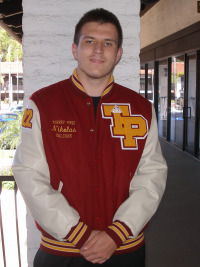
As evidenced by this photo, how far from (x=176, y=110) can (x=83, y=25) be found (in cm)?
883

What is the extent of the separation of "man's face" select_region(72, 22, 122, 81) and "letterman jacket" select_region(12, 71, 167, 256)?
9cm

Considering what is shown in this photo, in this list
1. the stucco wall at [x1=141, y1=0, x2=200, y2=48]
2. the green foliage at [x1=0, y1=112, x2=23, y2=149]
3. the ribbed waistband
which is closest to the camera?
the ribbed waistband

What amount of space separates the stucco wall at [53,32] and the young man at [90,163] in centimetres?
50

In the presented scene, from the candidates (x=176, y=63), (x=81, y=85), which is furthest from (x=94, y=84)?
(x=176, y=63)

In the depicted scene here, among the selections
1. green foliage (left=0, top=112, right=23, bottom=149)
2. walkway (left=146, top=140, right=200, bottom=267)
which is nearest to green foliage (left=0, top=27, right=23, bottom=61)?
green foliage (left=0, top=112, right=23, bottom=149)

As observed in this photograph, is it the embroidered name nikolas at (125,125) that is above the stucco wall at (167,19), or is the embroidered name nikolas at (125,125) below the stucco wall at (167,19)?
below

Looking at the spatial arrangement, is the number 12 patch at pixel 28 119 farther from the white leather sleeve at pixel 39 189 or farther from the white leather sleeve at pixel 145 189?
the white leather sleeve at pixel 145 189

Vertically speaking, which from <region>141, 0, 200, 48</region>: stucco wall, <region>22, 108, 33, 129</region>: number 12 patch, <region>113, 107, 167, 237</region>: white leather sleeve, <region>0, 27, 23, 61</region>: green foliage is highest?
<region>0, 27, 23, 61</region>: green foliage

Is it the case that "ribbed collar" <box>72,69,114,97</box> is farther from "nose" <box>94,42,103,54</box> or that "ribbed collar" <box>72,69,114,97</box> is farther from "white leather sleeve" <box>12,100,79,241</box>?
"white leather sleeve" <box>12,100,79,241</box>

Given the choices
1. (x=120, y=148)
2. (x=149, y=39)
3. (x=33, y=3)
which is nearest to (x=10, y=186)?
(x=33, y=3)

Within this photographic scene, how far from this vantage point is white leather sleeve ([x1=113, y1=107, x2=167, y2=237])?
60.4 inches

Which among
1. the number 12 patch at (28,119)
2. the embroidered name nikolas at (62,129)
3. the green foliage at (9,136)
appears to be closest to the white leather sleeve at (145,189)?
the embroidered name nikolas at (62,129)

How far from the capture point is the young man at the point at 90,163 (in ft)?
4.90

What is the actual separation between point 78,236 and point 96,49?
33.4 inches
